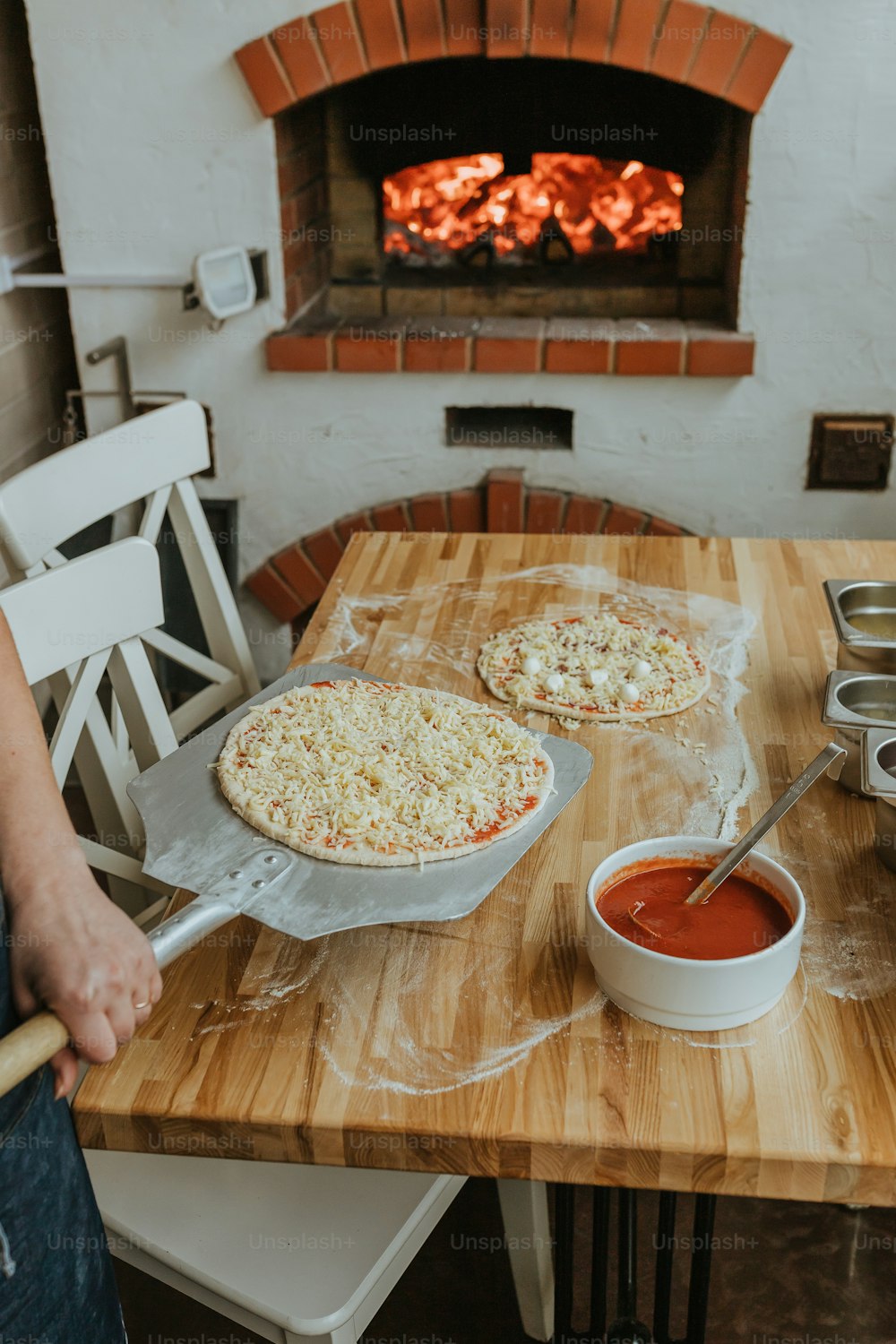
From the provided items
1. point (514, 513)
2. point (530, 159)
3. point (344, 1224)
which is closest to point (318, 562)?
point (514, 513)

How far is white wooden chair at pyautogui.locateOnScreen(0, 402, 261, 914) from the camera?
1.63 meters

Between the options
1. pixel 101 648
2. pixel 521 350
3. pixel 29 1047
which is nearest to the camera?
pixel 29 1047

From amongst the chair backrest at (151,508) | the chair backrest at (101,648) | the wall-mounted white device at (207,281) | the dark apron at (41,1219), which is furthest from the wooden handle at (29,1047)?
the wall-mounted white device at (207,281)

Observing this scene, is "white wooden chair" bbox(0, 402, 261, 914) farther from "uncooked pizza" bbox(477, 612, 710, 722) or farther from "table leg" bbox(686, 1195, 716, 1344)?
"table leg" bbox(686, 1195, 716, 1344)

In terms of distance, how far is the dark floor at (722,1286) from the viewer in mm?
1624

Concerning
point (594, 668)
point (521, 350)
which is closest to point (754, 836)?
point (594, 668)

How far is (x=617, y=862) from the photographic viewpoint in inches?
41.5

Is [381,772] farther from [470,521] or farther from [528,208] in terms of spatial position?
[528,208]

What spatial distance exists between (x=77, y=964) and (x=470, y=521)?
2.03 meters

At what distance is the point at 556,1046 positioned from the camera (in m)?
0.97

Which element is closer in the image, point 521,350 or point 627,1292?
point 627,1292

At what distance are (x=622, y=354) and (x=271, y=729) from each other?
163 cm

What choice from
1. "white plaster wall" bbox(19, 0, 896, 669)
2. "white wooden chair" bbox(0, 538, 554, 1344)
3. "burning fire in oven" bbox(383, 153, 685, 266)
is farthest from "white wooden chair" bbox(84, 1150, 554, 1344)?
"burning fire in oven" bbox(383, 153, 685, 266)

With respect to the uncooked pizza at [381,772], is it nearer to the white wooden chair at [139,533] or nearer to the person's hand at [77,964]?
the person's hand at [77,964]
